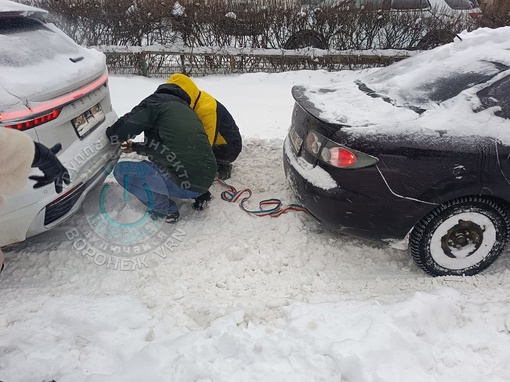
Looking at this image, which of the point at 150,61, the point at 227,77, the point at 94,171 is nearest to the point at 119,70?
the point at 150,61

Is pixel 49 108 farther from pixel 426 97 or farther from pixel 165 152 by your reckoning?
pixel 426 97

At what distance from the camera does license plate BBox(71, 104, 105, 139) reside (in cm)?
282

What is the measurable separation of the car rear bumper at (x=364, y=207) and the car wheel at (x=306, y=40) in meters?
6.06

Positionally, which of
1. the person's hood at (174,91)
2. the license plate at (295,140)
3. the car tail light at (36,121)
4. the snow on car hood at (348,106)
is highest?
the car tail light at (36,121)

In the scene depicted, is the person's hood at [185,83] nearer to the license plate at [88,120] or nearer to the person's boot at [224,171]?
the license plate at [88,120]

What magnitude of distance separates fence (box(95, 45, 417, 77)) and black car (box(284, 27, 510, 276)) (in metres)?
5.24

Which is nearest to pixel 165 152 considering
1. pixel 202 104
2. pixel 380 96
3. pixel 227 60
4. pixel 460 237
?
pixel 202 104

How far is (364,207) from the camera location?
269 cm

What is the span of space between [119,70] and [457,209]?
23.5 feet

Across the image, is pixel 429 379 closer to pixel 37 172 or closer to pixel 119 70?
pixel 37 172

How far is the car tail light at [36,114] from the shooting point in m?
2.25

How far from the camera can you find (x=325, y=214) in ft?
9.30

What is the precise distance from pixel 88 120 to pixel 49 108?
517mm

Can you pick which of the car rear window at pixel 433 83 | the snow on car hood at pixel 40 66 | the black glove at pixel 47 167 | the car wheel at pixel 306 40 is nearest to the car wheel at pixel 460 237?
the car rear window at pixel 433 83
